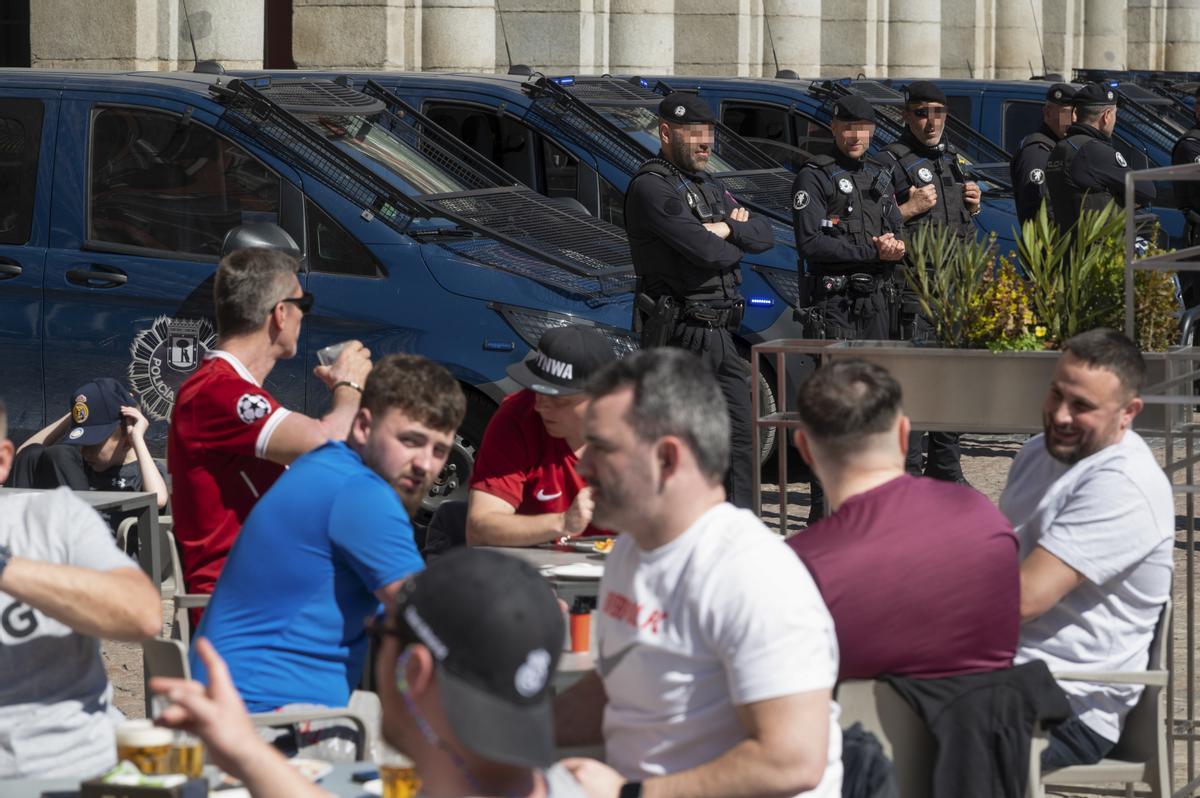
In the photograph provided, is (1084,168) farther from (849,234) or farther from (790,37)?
(790,37)

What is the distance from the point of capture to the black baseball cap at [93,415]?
7.40m

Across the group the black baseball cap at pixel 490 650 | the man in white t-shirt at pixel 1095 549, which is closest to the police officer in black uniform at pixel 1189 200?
the man in white t-shirt at pixel 1095 549

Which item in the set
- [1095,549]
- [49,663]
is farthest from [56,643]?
[1095,549]

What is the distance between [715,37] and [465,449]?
59.2ft

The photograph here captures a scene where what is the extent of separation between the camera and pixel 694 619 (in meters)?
3.56

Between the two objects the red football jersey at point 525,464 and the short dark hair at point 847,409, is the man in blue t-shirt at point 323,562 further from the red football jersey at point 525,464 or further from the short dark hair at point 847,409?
the red football jersey at point 525,464

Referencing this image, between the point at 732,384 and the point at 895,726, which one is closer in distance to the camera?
the point at 895,726

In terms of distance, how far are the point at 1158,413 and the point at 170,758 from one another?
3583mm

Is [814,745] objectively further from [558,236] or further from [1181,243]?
[1181,243]

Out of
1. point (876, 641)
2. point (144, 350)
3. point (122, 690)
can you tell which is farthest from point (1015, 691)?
point (144, 350)

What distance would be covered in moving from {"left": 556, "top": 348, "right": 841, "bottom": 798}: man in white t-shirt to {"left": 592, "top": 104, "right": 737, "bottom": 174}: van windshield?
25.6 feet

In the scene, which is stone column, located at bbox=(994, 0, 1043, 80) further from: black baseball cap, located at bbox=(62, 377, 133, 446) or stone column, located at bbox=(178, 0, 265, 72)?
black baseball cap, located at bbox=(62, 377, 133, 446)

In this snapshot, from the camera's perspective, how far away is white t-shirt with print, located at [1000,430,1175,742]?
15.8 ft

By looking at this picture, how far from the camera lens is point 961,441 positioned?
12.5 metres
